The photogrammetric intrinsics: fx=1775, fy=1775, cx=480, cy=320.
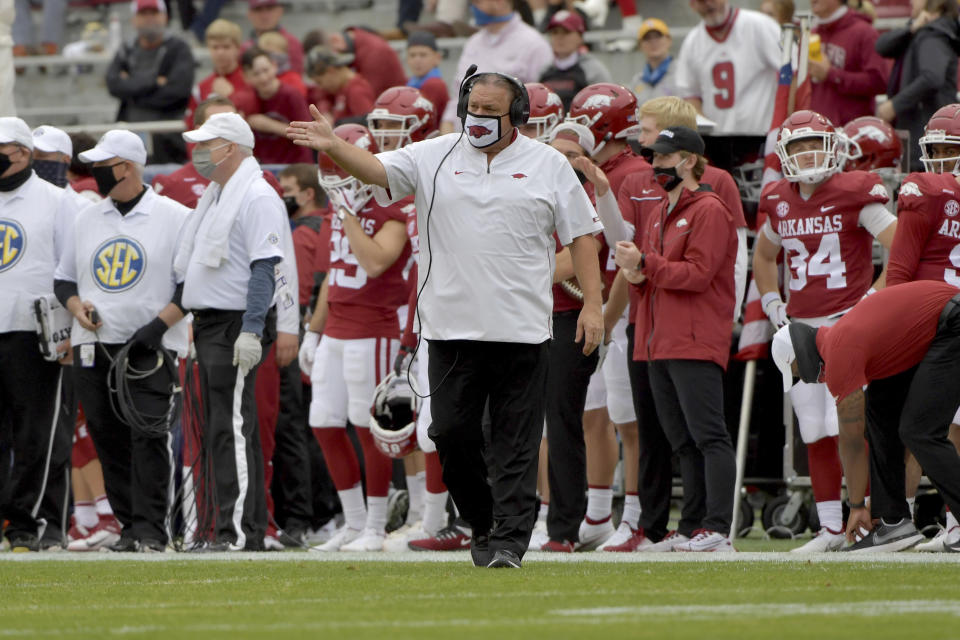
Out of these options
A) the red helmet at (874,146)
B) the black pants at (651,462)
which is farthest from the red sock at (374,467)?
the red helmet at (874,146)

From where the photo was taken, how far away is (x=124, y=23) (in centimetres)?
2248

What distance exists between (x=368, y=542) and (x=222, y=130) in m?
2.38

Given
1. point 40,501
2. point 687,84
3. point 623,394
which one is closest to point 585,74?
point 687,84

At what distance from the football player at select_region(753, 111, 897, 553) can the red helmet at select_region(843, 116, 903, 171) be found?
133cm

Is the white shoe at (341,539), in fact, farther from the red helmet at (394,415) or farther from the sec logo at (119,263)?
the sec logo at (119,263)

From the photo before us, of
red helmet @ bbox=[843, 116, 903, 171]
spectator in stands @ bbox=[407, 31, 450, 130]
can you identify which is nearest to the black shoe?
red helmet @ bbox=[843, 116, 903, 171]

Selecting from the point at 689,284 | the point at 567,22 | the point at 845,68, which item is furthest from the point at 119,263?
the point at 845,68

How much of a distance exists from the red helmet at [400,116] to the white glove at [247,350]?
1.58 metres

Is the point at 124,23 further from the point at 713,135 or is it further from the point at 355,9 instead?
the point at 713,135

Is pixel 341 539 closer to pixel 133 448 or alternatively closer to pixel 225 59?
pixel 133 448

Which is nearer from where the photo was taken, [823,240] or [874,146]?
[823,240]

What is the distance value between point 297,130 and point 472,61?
23.8 feet

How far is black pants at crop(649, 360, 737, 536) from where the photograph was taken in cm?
861

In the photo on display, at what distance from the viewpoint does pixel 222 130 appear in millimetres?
9641
